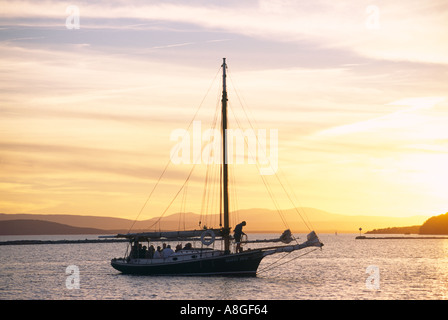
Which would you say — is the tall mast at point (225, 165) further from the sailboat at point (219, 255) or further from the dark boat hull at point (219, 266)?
the dark boat hull at point (219, 266)

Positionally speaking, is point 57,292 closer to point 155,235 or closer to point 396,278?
point 155,235

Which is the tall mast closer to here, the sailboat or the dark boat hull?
the sailboat

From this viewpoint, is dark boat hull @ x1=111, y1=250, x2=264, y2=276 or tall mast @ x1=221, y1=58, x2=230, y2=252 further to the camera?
tall mast @ x1=221, y1=58, x2=230, y2=252

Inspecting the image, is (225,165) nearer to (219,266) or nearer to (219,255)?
(219,255)

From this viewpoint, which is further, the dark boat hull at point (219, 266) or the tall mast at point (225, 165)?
the tall mast at point (225, 165)

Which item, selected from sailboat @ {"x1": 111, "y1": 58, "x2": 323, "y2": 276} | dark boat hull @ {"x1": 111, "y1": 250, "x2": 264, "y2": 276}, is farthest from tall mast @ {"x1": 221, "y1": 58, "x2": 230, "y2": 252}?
dark boat hull @ {"x1": 111, "y1": 250, "x2": 264, "y2": 276}

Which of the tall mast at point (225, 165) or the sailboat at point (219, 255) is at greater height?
the tall mast at point (225, 165)

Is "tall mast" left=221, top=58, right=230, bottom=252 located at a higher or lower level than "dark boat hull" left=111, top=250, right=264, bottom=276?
higher

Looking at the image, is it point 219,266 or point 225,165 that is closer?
point 219,266

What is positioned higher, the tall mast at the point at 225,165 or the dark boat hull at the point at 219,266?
the tall mast at the point at 225,165

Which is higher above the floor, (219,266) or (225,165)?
(225,165)

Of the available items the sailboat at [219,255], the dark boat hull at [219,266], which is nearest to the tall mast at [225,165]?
the sailboat at [219,255]

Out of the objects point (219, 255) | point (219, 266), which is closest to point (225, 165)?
point (219, 255)
